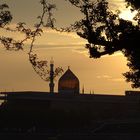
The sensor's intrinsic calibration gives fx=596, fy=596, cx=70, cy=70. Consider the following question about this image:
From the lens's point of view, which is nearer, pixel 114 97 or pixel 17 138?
pixel 17 138

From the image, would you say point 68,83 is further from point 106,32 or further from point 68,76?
point 106,32

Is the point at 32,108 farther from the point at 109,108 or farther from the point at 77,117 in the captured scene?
the point at 109,108

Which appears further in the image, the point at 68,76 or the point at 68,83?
the point at 68,83

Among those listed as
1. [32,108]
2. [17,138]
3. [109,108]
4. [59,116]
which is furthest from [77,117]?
[17,138]

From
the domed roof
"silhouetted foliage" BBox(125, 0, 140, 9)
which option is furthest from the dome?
"silhouetted foliage" BBox(125, 0, 140, 9)

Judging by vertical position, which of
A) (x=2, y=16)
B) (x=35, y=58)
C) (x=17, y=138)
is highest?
(x=2, y=16)

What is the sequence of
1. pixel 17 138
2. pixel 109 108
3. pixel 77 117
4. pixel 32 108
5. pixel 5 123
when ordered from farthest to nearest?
pixel 109 108 → pixel 32 108 → pixel 77 117 → pixel 5 123 → pixel 17 138

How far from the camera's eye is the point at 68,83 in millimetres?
142625

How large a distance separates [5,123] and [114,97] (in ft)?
138

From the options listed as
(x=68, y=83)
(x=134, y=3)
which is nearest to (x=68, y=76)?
(x=68, y=83)

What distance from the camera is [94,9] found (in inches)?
825

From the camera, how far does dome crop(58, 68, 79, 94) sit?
140875 mm

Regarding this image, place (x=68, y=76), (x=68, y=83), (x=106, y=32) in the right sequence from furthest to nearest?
(x=68, y=83) → (x=68, y=76) → (x=106, y=32)

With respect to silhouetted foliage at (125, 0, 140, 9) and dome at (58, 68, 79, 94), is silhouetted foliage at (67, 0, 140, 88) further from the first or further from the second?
dome at (58, 68, 79, 94)
